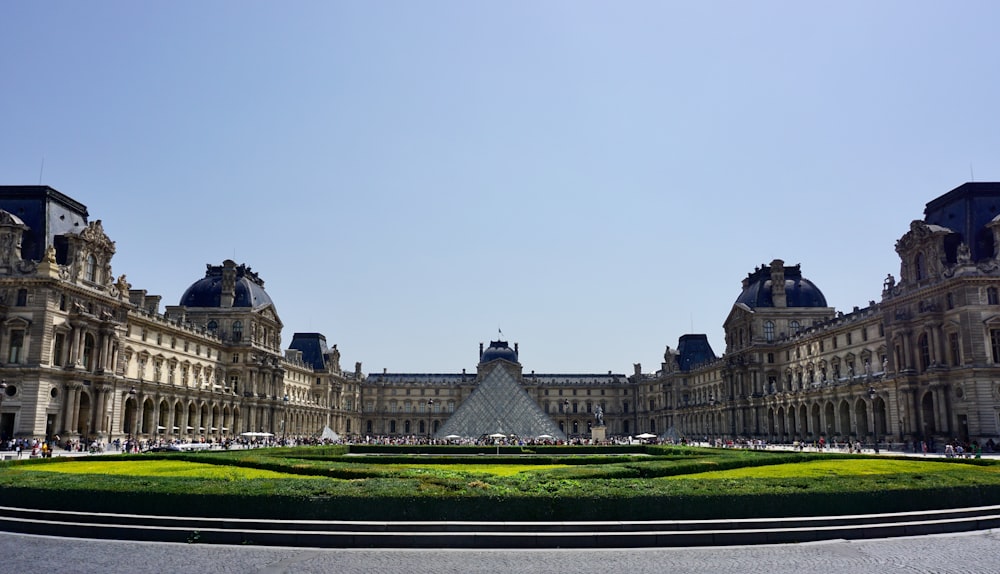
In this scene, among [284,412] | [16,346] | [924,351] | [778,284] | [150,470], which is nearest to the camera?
[150,470]

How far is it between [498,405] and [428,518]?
2017 inches

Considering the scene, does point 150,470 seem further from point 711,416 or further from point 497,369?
point 711,416

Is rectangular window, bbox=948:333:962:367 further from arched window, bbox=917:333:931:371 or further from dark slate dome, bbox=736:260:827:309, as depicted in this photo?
dark slate dome, bbox=736:260:827:309

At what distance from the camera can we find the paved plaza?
10172mm

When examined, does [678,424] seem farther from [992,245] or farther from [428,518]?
[428,518]

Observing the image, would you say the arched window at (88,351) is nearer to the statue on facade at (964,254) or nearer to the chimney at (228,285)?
the chimney at (228,285)

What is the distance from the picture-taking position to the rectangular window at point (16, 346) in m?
36.7

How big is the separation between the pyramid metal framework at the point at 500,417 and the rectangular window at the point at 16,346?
32550 mm

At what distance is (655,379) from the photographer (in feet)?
327

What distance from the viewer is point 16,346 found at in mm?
36938

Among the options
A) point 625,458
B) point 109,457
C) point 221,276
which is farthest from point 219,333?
point 625,458

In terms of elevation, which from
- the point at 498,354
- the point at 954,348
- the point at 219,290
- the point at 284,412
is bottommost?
the point at 284,412

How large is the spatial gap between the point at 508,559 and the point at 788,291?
6466cm

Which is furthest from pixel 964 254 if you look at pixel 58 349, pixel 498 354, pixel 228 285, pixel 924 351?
pixel 498 354
